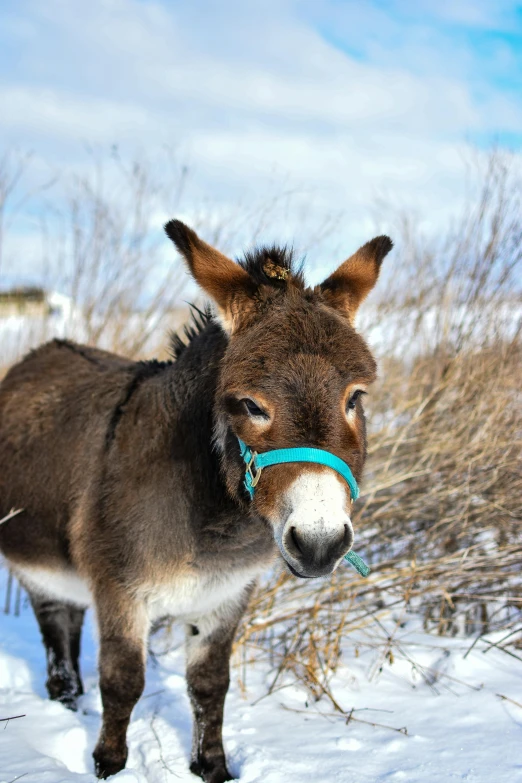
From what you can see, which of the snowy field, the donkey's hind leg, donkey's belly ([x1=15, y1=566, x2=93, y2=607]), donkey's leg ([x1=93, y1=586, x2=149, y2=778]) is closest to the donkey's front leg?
the snowy field

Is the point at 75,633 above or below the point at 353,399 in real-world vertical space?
below

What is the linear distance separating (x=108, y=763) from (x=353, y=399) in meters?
1.87

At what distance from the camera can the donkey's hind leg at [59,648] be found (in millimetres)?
3721

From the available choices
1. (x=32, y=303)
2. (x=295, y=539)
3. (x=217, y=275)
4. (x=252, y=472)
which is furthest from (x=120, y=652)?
(x=32, y=303)

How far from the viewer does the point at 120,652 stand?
2.76 meters

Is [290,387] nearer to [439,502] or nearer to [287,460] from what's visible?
[287,460]

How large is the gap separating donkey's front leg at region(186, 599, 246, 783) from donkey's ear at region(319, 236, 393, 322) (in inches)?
56.7

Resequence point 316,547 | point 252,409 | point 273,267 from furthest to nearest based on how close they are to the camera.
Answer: point 273,267 → point 252,409 → point 316,547

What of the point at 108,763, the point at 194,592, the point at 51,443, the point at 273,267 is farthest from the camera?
the point at 51,443

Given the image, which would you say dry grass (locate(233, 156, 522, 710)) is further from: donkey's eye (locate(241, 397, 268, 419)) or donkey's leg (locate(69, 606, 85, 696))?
donkey's eye (locate(241, 397, 268, 419))

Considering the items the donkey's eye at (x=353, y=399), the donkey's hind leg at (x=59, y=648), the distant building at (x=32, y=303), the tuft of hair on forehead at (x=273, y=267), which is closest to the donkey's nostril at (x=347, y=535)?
the donkey's eye at (x=353, y=399)

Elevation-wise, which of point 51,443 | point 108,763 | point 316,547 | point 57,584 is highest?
point 51,443

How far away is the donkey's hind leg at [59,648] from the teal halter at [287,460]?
2106mm

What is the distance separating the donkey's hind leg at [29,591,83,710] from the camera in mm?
3721
